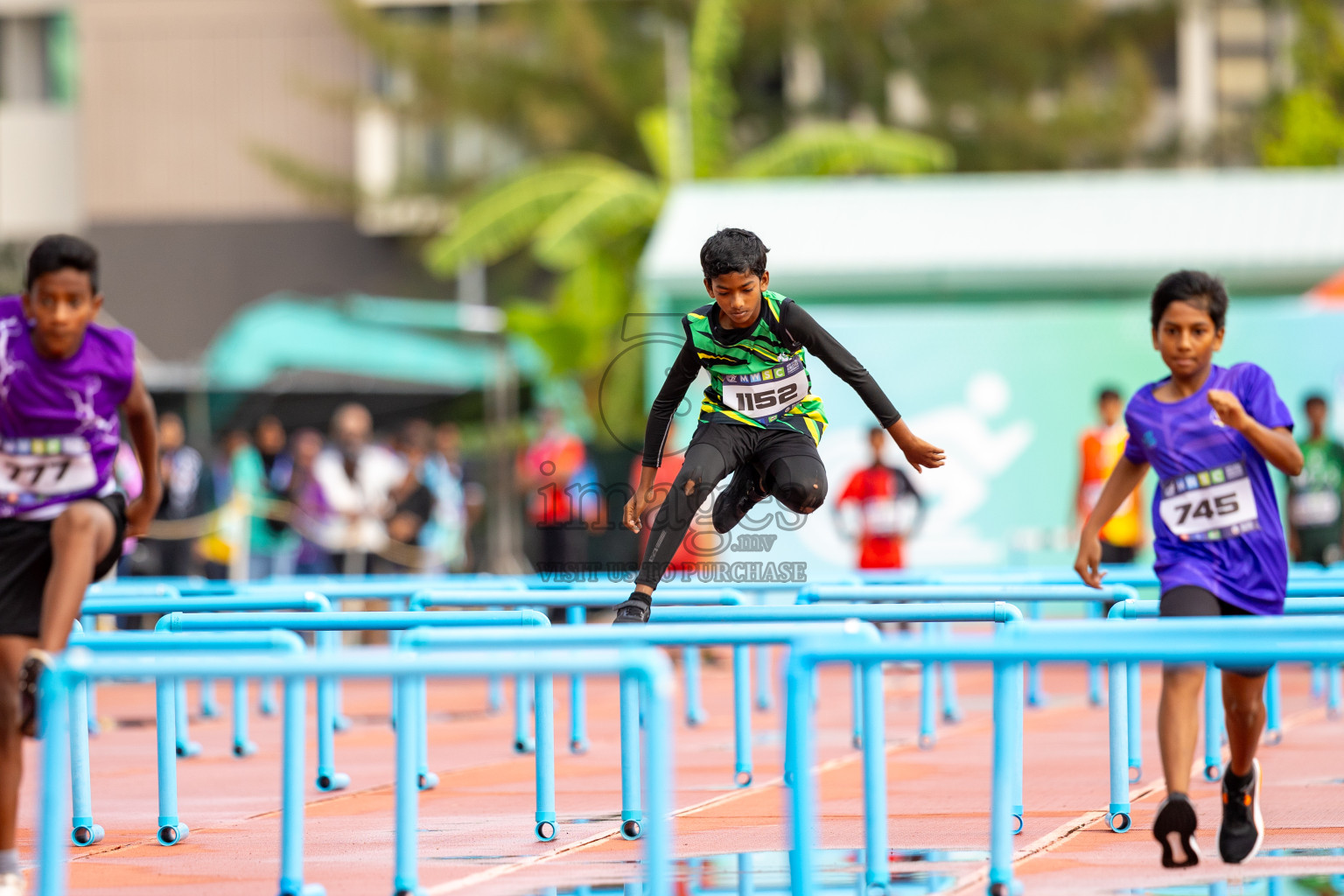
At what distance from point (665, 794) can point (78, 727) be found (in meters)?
3.10

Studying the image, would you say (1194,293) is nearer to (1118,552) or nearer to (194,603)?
(194,603)

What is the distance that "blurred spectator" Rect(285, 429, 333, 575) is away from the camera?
17.4 metres

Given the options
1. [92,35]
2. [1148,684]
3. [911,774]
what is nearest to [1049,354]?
[1148,684]

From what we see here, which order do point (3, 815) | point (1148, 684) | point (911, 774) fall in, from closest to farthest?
point (3, 815) < point (911, 774) < point (1148, 684)

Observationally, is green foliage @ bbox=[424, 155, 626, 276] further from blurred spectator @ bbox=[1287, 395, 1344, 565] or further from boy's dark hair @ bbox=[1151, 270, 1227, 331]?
boy's dark hair @ bbox=[1151, 270, 1227, 331]

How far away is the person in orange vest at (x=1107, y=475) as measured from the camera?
45.7 feet

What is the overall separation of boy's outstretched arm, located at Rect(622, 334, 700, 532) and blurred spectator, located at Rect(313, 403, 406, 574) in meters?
10.1

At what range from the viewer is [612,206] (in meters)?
24.2

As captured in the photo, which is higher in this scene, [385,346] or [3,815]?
→ [385,346]

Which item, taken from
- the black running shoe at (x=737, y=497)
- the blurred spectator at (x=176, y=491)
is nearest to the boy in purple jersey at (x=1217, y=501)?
the black running shoe at (x=737, y=497)

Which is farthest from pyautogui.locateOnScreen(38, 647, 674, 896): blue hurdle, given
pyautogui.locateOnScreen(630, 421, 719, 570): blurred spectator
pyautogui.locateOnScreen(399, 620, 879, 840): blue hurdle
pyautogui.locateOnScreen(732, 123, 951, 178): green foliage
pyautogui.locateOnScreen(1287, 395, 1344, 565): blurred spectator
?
pyautogui.locateOnScreen(732, 123, 951, 178): green foliage

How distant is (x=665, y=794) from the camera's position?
4.62m

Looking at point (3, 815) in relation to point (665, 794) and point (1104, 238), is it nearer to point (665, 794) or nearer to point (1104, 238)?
point (665, 794)

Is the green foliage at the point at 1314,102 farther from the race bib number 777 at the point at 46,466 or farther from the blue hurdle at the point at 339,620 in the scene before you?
the race bib number 777 at the point at 46,466
